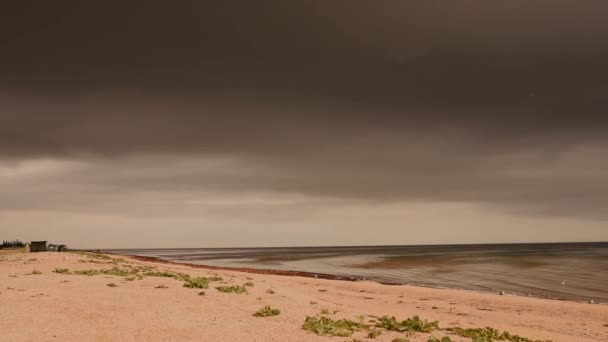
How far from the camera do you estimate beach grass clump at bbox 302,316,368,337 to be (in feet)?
39.9

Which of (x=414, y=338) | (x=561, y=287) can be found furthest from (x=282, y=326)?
(x=561, y=287)

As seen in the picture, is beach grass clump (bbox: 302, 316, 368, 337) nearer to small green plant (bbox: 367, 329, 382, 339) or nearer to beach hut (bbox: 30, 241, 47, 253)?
small green plant (bbox: 367, 329, 382, 339)

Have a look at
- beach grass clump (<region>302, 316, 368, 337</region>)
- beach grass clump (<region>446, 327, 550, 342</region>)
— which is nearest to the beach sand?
beach grass clump (<region>302, 316, 368, 337</region>)

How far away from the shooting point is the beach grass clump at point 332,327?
12.1 m

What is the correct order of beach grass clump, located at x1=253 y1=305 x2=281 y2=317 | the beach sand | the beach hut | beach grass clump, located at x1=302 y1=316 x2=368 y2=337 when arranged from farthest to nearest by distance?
1. the beach hut
2. beach grass clump, located at x1=253 y1=305 x2=281 y2=317
3. beach grass clump, located at x1=302 y1=316 x2=368 y2=337
4. the beach sand

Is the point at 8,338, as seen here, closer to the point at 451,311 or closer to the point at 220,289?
the point at 220,289

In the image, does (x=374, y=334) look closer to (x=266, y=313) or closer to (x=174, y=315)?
(x=266, y=313)

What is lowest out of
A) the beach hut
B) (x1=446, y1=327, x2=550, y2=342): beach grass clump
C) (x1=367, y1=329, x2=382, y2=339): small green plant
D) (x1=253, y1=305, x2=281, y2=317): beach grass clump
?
(x1=446, y1=327, x2=550, y2=342): beach grass clump

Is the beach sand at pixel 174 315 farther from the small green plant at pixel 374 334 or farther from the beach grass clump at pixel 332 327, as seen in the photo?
the beach grass clump at pixel 332 327

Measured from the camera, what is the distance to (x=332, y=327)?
1258 centimetres

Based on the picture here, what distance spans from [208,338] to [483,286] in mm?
38100

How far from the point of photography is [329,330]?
40.6ft

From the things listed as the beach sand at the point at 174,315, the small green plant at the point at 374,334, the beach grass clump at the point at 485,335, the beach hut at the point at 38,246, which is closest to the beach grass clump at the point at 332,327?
the beach sand at the point at 174,315

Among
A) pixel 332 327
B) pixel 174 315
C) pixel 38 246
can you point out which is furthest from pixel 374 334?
pixel 38 246
